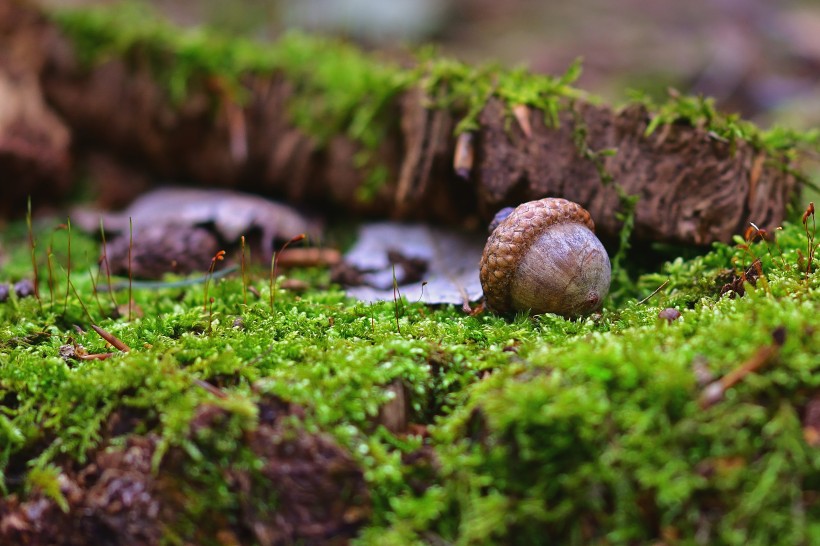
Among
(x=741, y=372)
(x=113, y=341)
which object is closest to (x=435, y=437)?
(x=741, y=372)


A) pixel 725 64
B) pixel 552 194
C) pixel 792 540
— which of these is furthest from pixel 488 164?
pixel 725 64

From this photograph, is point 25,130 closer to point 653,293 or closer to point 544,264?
point 544,264

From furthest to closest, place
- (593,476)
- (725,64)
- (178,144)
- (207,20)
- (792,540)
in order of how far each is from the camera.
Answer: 1. (207,20)
2. (725,64)
3. (178,144)
4. (593,476)
5. (792,540)

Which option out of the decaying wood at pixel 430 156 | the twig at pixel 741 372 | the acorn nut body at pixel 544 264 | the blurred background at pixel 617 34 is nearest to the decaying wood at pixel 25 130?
the decaying wood at pixel 430 156

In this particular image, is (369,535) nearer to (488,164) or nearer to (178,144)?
(488,164)

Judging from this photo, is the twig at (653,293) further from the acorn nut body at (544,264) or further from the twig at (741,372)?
the twig at (741,372)
